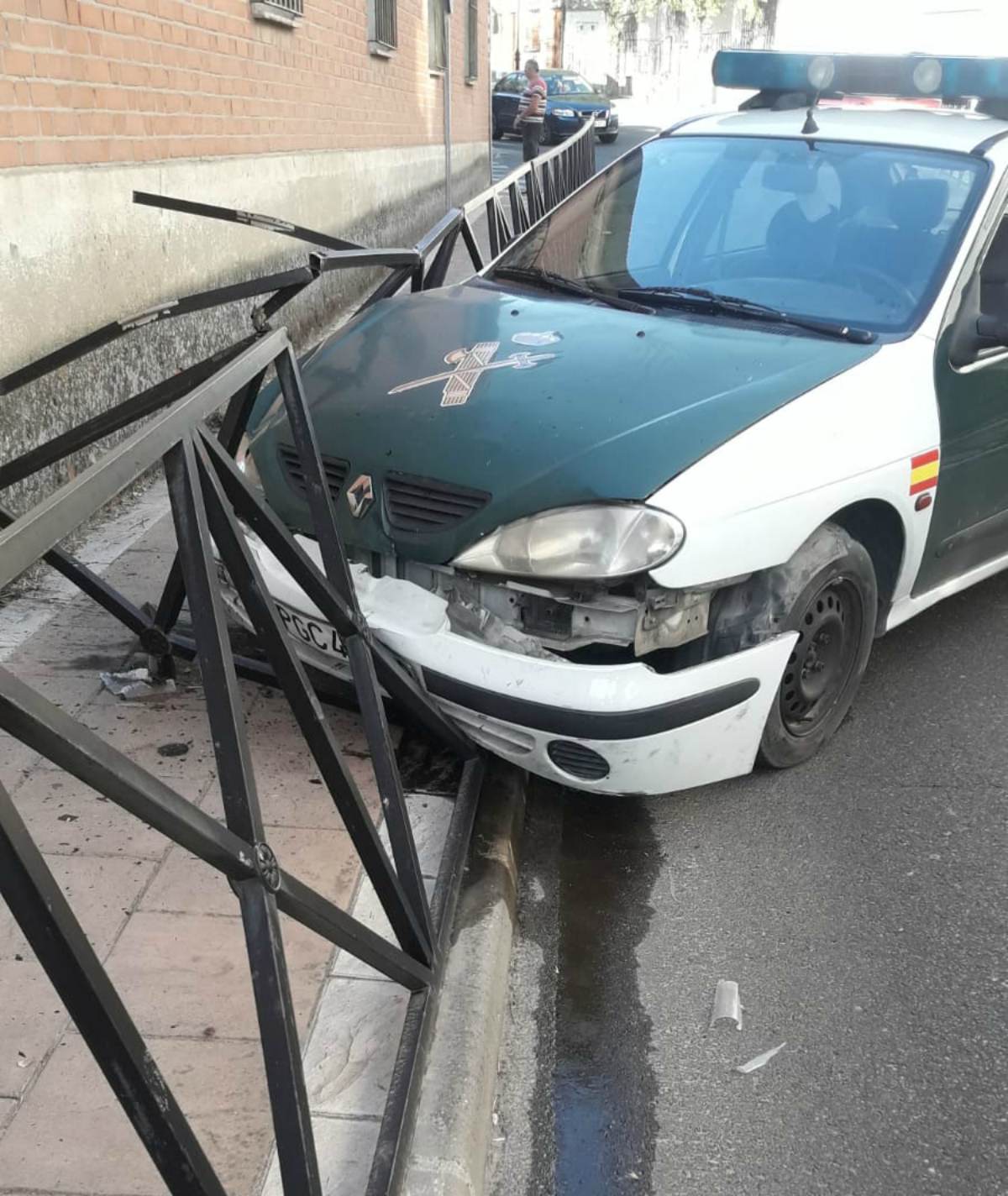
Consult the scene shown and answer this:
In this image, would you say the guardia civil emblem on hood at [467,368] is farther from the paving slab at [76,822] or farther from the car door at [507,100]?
the car door at [507,100]

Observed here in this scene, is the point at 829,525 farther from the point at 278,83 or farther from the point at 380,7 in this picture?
the point at 380,7

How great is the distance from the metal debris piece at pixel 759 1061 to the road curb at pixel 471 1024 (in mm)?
519

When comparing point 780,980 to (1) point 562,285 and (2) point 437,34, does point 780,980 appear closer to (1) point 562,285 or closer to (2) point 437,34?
(1) point 562,285

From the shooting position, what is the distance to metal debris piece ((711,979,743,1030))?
2705mm

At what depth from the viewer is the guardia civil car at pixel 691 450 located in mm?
2957

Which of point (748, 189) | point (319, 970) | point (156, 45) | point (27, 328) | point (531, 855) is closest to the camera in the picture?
point (319, 970)

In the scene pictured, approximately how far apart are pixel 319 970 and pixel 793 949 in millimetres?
1141

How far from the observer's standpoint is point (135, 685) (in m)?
3.70

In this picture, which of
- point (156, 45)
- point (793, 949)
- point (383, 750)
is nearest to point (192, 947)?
point (383, 750)

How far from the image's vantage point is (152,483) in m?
5.86

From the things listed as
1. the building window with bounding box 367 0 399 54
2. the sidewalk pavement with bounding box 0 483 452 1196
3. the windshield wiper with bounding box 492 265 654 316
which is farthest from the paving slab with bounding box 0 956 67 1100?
the building window with bounding box 367 0 399 54

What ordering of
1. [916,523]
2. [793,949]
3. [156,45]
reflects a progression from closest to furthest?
1. [793,949]
2. [916,523]
3. [156,45]

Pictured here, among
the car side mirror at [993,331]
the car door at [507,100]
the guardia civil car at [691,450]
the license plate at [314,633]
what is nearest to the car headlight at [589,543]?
the guardia civil car at [691,450]

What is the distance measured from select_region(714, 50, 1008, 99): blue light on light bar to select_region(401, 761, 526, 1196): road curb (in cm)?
318
